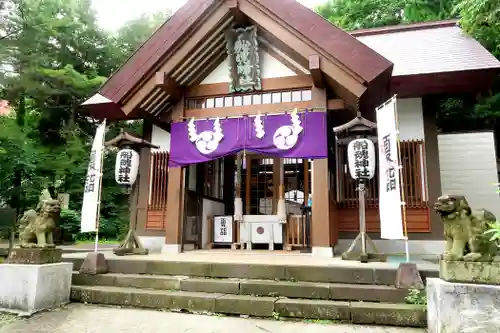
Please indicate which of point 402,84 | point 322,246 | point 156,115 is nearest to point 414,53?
point 402,84

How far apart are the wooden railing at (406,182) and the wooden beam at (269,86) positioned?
2350 millimetres

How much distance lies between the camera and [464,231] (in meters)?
4.12

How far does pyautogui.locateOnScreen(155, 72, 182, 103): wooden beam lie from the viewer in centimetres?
786

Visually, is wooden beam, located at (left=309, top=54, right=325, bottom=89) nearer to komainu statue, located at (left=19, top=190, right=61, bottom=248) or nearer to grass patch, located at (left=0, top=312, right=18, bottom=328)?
komainu statue, located at (left=19, top=190, right=61, bottom=248)

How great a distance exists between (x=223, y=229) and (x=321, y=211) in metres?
3.44

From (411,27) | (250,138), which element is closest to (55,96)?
(250,138)

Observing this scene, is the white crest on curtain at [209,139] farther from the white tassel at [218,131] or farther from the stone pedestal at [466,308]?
the stone pedestal at [466,308]

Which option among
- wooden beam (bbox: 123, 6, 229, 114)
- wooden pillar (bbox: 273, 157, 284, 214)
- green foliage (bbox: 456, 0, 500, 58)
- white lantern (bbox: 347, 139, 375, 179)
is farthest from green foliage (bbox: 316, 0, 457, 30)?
white lantern (bbox: 347, 139, 375, 179)

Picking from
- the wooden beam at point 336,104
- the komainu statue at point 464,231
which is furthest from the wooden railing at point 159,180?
the komainu statue at point 464,231

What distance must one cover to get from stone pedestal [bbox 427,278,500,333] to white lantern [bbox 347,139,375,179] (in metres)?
2.79

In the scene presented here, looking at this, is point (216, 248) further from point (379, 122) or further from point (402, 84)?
point (402, 84)

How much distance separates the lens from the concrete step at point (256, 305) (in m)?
4.52

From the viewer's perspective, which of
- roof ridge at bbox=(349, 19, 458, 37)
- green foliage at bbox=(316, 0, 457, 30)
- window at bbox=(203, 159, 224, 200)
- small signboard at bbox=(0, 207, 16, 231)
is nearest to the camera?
small signboard at bbox=(0, 207, 16, 231)

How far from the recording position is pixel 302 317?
189 inches
